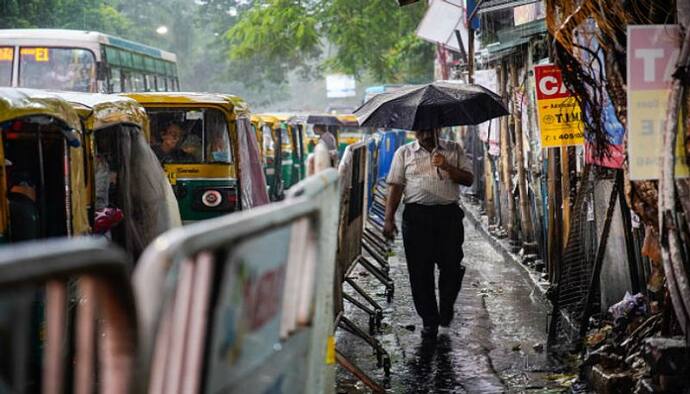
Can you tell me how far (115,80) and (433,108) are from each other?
10.5 m

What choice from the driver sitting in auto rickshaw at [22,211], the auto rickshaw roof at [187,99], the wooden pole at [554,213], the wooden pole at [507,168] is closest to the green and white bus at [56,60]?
the auto rickshaw roof at [187,99]

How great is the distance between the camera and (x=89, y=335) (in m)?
2.35

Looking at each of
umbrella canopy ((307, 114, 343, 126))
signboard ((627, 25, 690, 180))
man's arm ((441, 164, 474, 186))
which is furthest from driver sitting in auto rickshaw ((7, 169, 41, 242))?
umbrella canopy ((307, 114, 343, 126))

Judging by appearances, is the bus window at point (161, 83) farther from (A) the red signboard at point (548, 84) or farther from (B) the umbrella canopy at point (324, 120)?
(A) the red signboard at point (548, 84)

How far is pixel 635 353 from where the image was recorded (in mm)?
6855

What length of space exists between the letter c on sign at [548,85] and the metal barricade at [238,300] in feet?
18.9

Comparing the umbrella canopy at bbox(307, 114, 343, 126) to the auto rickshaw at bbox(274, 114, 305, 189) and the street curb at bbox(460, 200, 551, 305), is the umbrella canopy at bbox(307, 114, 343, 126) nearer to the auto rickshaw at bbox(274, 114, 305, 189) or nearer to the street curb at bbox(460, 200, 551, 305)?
the auto rickshaw at bbox(274, 114, 305, 189)

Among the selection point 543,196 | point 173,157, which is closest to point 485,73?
point 543,196

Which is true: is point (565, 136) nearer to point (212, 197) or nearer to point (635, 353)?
point (635, 353)

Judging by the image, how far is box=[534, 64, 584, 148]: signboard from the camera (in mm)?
9305

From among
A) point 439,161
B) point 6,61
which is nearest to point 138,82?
point 6,61

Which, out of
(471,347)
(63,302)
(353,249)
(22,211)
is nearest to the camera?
(63,302)

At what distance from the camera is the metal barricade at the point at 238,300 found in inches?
94.7

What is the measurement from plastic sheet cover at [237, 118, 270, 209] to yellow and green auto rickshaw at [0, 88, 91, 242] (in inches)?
166
